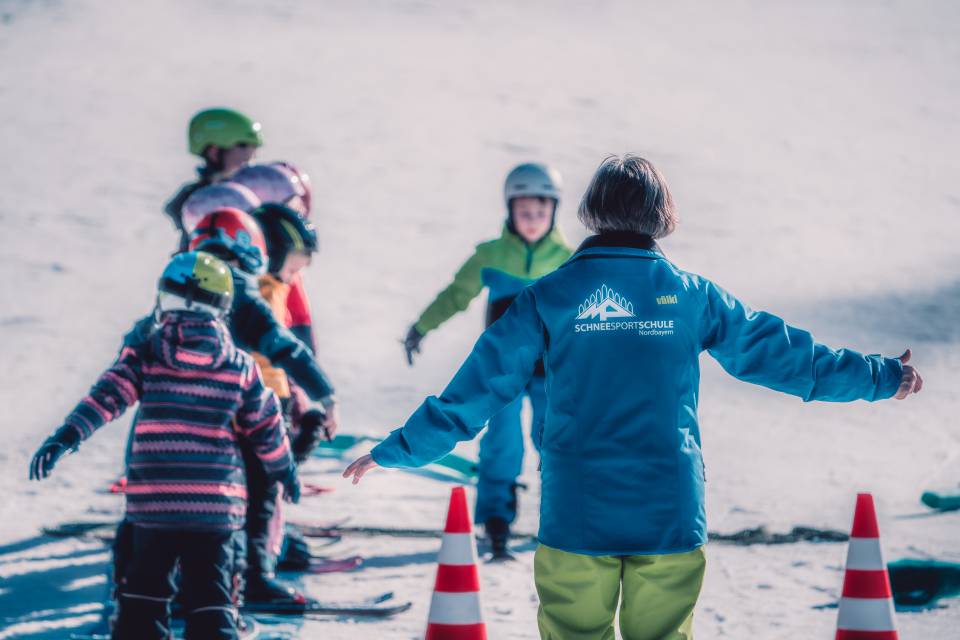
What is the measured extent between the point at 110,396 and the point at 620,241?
1.80 meters

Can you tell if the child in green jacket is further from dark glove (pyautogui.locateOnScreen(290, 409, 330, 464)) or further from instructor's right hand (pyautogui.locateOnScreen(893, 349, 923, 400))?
instructor's right hand (pyautogui.locateOnScreen(893, 349, 923, 400))

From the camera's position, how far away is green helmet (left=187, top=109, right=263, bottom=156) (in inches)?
288

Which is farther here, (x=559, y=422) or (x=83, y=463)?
(x=83, y=463)

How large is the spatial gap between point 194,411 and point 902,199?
14478 mm

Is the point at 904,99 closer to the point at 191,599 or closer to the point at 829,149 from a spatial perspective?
the point at 829,149

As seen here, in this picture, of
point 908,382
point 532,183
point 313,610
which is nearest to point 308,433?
point 313,610

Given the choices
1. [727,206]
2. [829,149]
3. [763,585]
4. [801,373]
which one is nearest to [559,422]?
[801,373]

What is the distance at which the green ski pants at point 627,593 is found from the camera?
3531 millimetres

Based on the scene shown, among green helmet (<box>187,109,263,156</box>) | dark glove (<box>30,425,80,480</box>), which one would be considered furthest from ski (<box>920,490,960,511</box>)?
dark glove (<box>30,425,80,480</box>)

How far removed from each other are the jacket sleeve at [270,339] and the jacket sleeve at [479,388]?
174 cm

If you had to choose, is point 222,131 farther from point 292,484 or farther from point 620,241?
point 620,241

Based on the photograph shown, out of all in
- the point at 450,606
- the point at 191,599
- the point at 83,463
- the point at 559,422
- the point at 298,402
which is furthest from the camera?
the point at 83,463

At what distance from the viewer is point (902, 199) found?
17.2m

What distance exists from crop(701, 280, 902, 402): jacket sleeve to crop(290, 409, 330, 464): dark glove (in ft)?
7.75
